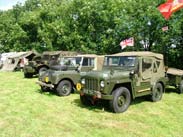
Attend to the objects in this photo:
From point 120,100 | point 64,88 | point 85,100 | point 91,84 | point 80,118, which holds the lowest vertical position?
point 80,118

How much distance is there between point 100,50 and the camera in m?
24.0

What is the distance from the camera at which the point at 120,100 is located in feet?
28.4

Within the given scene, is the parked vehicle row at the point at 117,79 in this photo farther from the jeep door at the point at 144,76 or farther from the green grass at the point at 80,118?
the green grass at the point at 80,118

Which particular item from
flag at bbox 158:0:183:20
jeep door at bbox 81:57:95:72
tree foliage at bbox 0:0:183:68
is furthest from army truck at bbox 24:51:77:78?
flag at bbox 158:0:183:20

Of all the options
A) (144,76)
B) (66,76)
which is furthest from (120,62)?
(66,76)

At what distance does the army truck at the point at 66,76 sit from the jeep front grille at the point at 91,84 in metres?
2.22

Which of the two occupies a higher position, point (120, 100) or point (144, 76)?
point (144, 76)

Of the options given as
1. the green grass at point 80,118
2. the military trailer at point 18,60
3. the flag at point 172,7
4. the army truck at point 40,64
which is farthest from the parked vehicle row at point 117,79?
the military trailer at point 18,60

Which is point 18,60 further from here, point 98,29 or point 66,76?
point 66,76

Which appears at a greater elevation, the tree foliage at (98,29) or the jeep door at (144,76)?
the tree foliage at (98,29)

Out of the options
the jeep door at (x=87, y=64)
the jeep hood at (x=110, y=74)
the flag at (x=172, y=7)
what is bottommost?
the jeep hood at (x=110, y=74)

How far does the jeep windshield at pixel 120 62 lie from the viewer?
9367 mm

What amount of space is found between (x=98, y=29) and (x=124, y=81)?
17558 millimetres

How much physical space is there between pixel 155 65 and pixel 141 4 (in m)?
10.9
